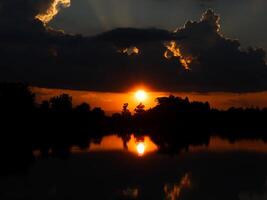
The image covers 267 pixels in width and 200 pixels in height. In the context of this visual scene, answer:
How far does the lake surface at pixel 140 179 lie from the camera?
26.1 meters

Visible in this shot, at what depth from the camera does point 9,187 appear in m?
27.3

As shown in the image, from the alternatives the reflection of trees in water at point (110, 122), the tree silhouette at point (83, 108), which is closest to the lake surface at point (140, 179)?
the reflection of trees in water at point (110, 122)

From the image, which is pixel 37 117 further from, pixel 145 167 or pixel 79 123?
pixel 145 167

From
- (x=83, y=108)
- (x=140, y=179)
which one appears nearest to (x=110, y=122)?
(x=83, y=108)

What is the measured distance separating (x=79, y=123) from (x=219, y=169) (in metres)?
99.8

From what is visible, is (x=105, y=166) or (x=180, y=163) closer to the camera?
(x=105, y=166)

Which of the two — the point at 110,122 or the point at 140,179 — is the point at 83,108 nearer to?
the point at 110,122

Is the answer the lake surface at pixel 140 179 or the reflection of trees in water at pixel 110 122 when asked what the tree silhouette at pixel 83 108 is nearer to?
the reflection of trees in water at pixel 110 122

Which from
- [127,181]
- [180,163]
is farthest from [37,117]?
[127,181]

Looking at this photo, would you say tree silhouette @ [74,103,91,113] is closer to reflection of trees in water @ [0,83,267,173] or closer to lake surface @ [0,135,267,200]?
reflection of trees in water @ [0,83,267,173]

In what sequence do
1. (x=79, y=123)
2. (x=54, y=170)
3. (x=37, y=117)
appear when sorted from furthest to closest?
(x=79, y=123), (x=37, y=117), (x=54, y=170)

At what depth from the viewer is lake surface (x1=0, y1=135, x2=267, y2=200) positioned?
26062 mm

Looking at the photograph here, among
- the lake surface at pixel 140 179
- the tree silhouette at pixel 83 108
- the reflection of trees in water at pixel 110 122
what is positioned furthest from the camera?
the tree silhouette at pixel 83 108

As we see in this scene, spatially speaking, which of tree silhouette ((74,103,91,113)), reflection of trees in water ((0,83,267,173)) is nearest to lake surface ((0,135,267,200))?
reflection of trees in water ((0,83,267,173))
